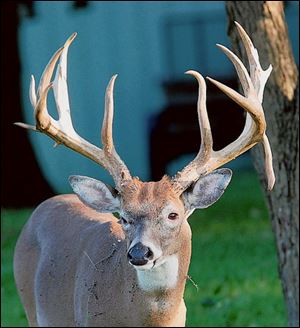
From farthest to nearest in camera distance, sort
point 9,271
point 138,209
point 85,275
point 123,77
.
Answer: point 123,77 → point 9,271 → point 85,275 → point 138,209

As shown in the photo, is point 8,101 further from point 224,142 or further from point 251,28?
point 251,28

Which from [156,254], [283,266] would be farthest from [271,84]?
[156,254]

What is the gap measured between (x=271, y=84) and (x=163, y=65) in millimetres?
11345

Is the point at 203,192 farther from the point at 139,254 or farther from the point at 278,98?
the point at 278,98

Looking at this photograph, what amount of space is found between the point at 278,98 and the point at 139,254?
8.39 feet

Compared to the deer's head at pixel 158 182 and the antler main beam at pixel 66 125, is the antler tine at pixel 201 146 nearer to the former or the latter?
the deer's head at pixel 158 182

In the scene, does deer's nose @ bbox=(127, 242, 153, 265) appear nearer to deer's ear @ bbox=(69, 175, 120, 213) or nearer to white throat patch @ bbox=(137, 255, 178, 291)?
white throat patch @ bbox=(137, 255, 178, 291)

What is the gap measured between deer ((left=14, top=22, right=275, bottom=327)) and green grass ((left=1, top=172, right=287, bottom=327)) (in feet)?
Answer: 8.06

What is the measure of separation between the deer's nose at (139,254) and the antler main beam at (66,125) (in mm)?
522

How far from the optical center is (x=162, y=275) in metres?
6.39

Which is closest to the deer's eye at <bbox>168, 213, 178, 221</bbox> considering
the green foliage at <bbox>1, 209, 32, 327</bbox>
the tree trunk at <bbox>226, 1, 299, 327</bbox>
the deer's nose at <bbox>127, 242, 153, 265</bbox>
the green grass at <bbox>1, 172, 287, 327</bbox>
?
the deer's nose at <bbox>127, 242, 153, 265</bbox>

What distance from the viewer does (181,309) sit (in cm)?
670

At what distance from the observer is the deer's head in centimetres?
625

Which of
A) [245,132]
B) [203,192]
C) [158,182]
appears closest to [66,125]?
[158,182]
